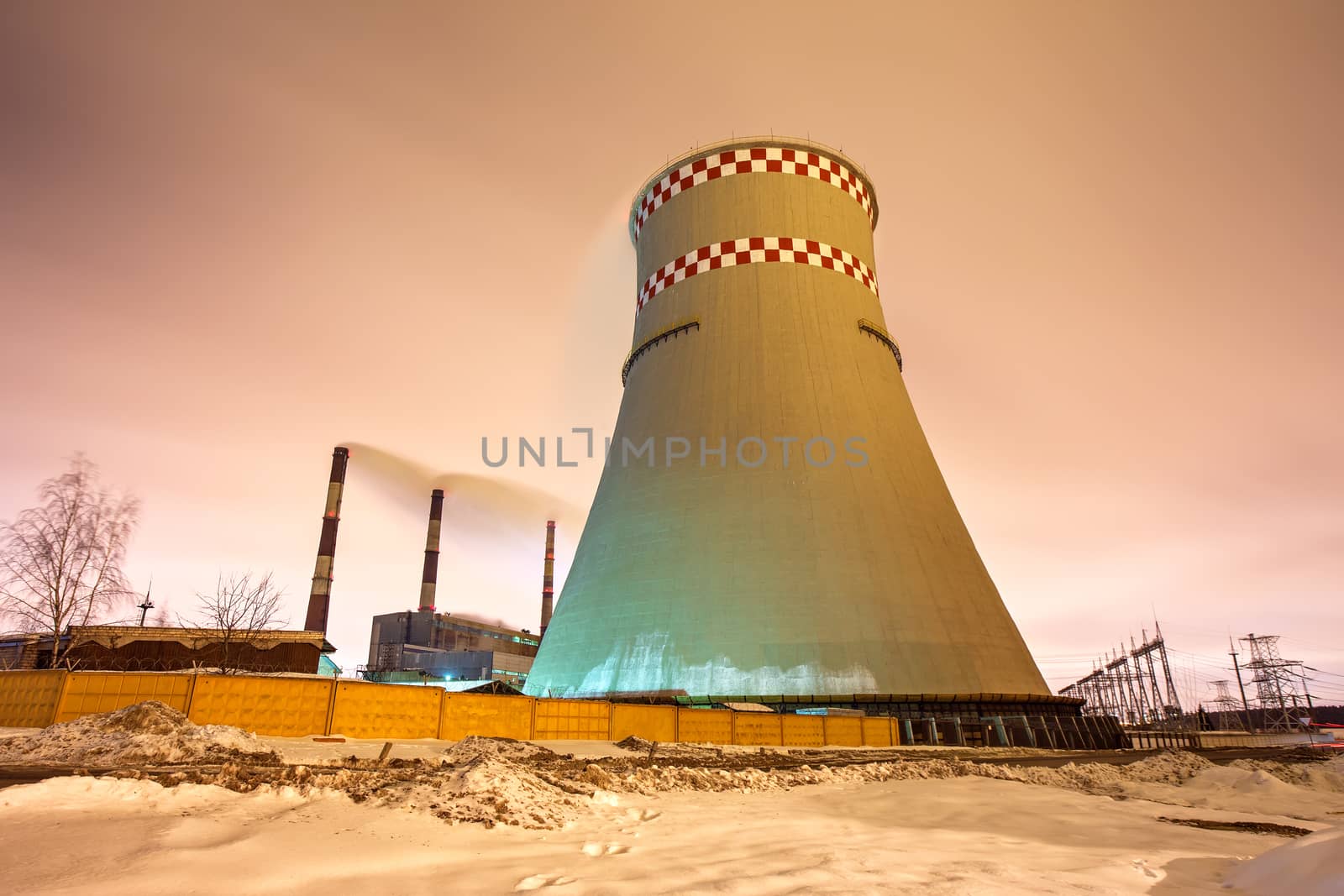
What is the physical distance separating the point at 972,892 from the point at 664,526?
10.5 metres

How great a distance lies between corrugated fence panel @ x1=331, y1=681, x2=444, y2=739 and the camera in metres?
8.30

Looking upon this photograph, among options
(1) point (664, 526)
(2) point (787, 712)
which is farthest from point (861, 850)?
(1) point (664, 526)

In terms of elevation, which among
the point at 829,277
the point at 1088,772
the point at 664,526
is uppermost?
the point at 829,277

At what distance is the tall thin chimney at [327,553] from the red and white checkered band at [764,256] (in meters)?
21.8

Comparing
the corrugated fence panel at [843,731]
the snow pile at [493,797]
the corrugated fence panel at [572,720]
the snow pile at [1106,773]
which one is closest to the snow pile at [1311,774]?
the snow pile at [1106,773]

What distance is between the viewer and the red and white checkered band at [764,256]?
1478 cm

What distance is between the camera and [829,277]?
14688 millimetres

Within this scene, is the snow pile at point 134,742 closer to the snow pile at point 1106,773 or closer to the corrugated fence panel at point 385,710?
the corrugated fence panel at point 385,710

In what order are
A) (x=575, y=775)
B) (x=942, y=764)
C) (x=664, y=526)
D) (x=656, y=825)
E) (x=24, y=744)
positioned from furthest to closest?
(x=664, y=526) → (x=942, y=764) → (x=24, y=744) → (x=575, y=775) → (x=656, y=825)

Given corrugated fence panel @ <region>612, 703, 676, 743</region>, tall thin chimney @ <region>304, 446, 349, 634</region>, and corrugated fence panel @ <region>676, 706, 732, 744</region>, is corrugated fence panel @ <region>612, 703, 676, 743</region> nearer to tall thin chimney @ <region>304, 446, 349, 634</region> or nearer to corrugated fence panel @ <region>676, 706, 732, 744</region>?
corrugated fence panel @ <region>676, 706, 732, 744</region>

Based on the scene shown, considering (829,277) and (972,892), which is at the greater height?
(829,277)

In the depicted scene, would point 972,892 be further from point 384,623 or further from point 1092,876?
point 384,623

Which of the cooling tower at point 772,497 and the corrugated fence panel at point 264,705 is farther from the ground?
the cooling tower at point 772,497

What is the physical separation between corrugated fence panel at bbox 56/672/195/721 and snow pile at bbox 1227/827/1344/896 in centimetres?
896
